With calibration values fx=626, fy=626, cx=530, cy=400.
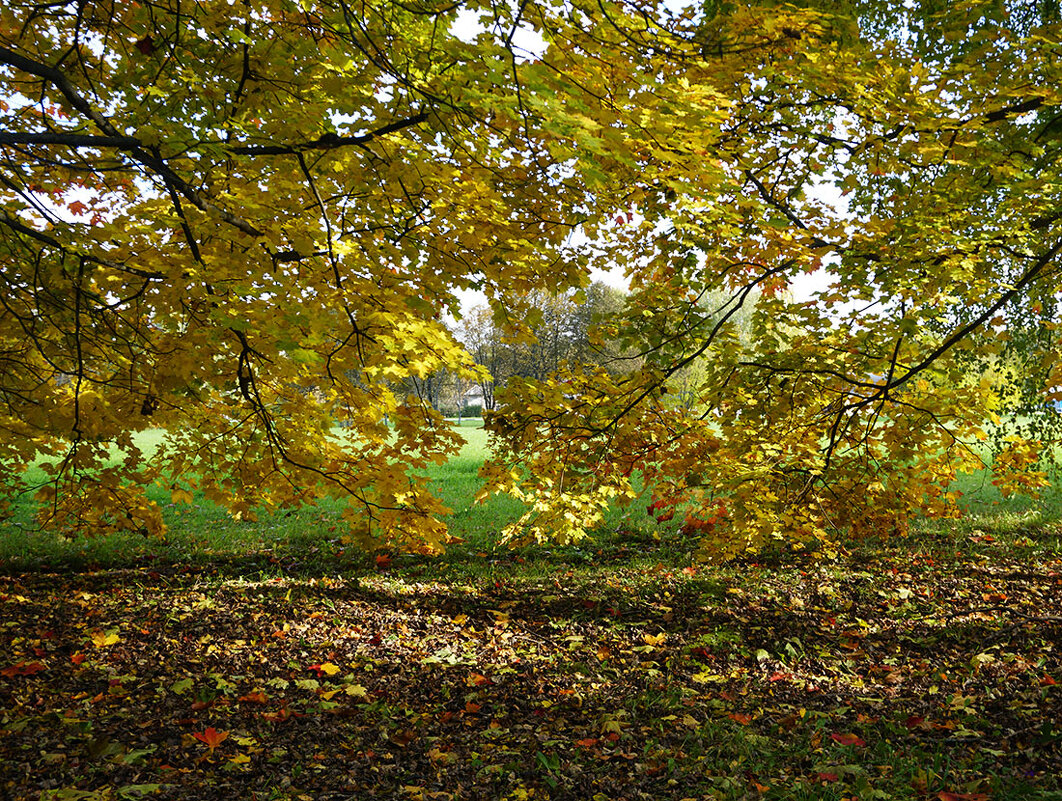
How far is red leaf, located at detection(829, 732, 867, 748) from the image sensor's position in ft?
10.8

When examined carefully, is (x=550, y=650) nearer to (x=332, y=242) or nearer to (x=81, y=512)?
(x=332, y=242)

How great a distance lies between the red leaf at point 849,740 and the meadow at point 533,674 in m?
0.02

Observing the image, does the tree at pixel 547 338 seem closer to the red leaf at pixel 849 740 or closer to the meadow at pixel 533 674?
the meadow at pixel 533 674

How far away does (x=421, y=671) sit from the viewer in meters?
4.49

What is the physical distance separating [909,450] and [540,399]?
10.3 ft

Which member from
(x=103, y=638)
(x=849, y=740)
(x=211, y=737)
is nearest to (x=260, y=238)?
(x=211, y=737)

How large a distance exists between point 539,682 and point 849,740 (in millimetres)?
1925

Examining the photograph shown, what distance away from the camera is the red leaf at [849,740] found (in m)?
3.29

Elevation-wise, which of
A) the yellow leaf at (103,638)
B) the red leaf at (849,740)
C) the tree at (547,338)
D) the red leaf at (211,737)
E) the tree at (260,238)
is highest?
the tree at (547,338)

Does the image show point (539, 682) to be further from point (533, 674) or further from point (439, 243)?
point (439, 243)

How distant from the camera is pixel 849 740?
3328 mm

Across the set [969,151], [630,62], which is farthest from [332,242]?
[969,151]

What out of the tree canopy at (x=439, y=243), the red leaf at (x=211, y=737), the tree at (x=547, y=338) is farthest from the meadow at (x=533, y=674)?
the tree at (x=547, y=338)

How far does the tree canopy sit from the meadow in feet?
3.18
